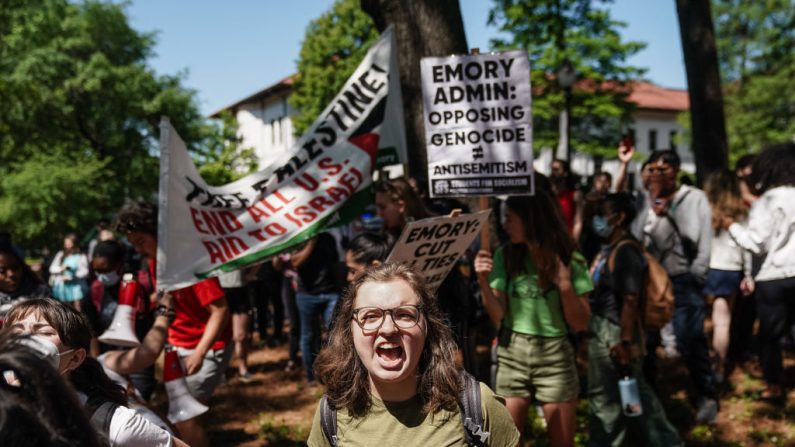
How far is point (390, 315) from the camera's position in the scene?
7.17 ft

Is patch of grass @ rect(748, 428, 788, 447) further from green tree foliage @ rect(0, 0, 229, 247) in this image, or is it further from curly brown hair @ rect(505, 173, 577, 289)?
green tree foliage @ rect(0, 0, 229, 247)

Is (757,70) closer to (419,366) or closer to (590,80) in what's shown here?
(590,80)

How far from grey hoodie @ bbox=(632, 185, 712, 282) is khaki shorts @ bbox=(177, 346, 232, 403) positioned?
337 cm

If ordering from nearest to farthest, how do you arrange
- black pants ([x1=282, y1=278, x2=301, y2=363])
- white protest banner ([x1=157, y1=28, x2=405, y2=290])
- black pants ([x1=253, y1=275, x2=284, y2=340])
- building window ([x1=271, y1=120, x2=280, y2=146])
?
white protest banner ([x1=157, y1=28, x2=405, y2=290]), black pants ([x1=282, y1=278, x2=301, y2=363]), black pants ([x1=253, y1=275, x2=284, y2=340]), building window ([x1=271, y1=120, x2=280, y2=146])

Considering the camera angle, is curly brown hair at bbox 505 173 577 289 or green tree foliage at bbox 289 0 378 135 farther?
green tree foliage at bbox 289 0 378 135

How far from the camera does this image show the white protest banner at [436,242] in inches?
133

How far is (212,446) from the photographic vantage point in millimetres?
5582

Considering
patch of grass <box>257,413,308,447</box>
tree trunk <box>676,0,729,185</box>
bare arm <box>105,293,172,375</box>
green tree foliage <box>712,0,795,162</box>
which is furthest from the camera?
green tree foliage <box>712,0,795,162</box>

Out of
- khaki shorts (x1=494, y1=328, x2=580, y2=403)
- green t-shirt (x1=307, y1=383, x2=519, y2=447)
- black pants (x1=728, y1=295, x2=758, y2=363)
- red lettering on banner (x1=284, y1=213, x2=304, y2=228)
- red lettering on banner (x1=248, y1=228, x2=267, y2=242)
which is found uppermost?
red lettering on banner (x1=284, y1=213, x2=304, y2=228)

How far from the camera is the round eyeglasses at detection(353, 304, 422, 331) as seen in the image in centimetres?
218

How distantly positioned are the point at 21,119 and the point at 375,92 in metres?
34.0

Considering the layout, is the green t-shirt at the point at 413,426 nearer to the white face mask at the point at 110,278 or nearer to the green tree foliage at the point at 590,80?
the white face mask at the point at 110,278

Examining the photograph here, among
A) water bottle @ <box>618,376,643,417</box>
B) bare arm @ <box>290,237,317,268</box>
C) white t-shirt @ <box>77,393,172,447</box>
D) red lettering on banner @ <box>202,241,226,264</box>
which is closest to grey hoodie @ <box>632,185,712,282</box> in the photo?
water bottle @ <box>618,376,643,417</box>

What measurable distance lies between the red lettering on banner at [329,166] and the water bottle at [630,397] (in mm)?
2163
